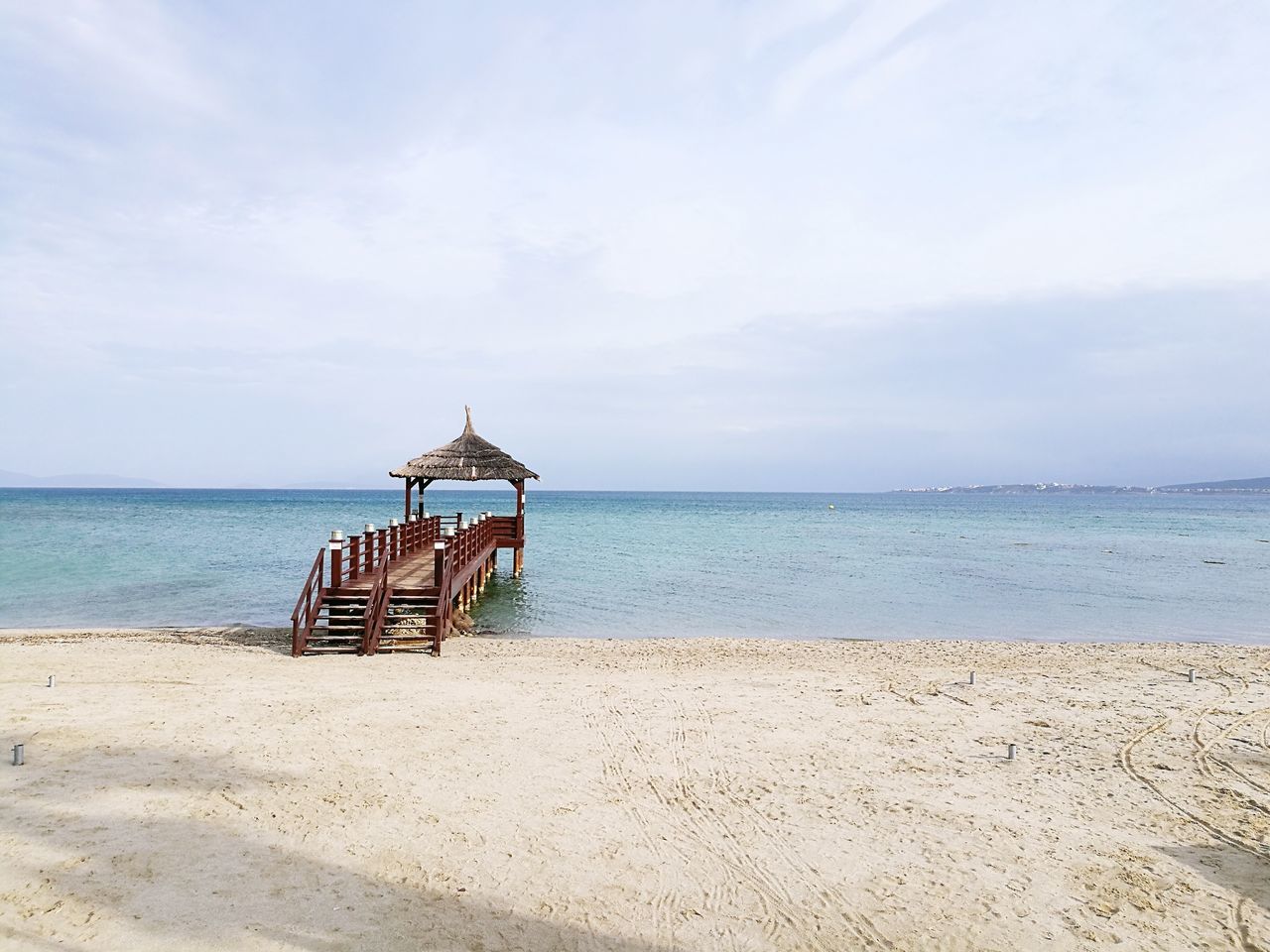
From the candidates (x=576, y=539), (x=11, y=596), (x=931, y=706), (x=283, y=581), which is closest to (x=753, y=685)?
(x=931, y=706)

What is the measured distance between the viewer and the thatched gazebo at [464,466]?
74.3 ft

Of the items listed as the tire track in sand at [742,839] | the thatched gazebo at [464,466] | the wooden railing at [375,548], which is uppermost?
the thatched gazebo at [464,466]

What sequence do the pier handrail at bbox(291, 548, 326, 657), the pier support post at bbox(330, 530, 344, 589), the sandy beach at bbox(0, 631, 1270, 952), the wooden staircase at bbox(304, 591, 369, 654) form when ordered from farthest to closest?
the pier support post at bbox(330, 530, 344, 589) < the wooden staircase at bbox(304, 591, 369, 654) < the pier handrail at bbox(291, 548, 326, 657) < the sandy beach at bbox(0, 631, 1270, 952)

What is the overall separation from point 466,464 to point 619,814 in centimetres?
1794

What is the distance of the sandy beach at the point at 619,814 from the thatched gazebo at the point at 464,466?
40.8ft

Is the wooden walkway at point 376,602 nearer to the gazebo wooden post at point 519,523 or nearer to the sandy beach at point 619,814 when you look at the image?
the sandy beach at point 619,814

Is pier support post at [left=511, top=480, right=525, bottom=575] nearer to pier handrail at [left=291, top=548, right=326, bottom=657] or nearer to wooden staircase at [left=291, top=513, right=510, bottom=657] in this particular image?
wooden staircase at [left=291, top=513, right=510, bottom=657]

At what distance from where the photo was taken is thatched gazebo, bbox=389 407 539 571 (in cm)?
2264

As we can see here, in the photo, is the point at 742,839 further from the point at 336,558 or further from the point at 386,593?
the point at 336,558

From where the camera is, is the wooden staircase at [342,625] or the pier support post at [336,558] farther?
the pier support post at [336,558]

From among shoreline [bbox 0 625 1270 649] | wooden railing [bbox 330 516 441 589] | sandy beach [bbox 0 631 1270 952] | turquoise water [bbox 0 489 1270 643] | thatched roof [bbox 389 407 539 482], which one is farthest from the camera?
thatched roof [bbox 389 407 539 482]

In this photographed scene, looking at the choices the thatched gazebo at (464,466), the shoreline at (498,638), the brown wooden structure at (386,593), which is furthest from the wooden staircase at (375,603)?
the thatched gazebo at (464,466)

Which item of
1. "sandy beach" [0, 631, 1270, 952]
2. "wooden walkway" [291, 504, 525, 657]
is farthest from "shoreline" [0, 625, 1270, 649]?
"sandy beach" [0, 631, 1270, 952]

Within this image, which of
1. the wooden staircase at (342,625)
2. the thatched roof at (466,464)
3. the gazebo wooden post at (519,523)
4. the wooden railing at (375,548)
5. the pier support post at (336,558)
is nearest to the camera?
the wooden staircase at (342,625)
